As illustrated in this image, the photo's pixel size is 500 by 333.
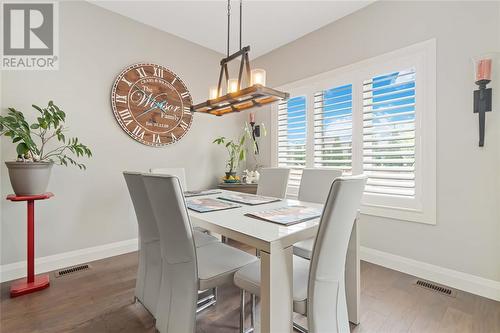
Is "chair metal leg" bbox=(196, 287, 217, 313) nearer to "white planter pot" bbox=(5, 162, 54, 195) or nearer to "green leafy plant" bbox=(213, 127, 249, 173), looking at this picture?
"white planter pot" bbox=(5, 162, 54, 195)

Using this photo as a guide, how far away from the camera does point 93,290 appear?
2072mm

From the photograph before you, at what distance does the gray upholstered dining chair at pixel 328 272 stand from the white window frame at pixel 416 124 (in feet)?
4.78

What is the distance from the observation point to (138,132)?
303 centimetres

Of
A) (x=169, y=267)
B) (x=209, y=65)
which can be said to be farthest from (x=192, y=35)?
(x=169, y=267)

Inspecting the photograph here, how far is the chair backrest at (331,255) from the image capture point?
111cm

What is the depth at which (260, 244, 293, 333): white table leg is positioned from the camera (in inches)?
41.7

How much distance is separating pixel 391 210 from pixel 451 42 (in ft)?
5.32

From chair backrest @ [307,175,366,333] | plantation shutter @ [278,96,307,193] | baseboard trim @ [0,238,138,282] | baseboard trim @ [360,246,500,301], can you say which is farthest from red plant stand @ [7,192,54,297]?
baseboard trim @ [360,246,500,301]

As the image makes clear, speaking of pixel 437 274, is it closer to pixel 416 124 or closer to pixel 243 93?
pixel 416 124

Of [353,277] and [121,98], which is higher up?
[121,98]

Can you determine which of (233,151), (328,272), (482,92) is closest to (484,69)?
(482,92)

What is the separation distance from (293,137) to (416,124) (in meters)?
1.53

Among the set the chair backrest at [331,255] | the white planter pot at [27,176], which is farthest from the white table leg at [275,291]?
the white planter pot at [27,176]

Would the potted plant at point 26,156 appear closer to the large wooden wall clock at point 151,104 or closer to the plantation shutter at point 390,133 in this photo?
the large wooden wall clock at point 151,104
